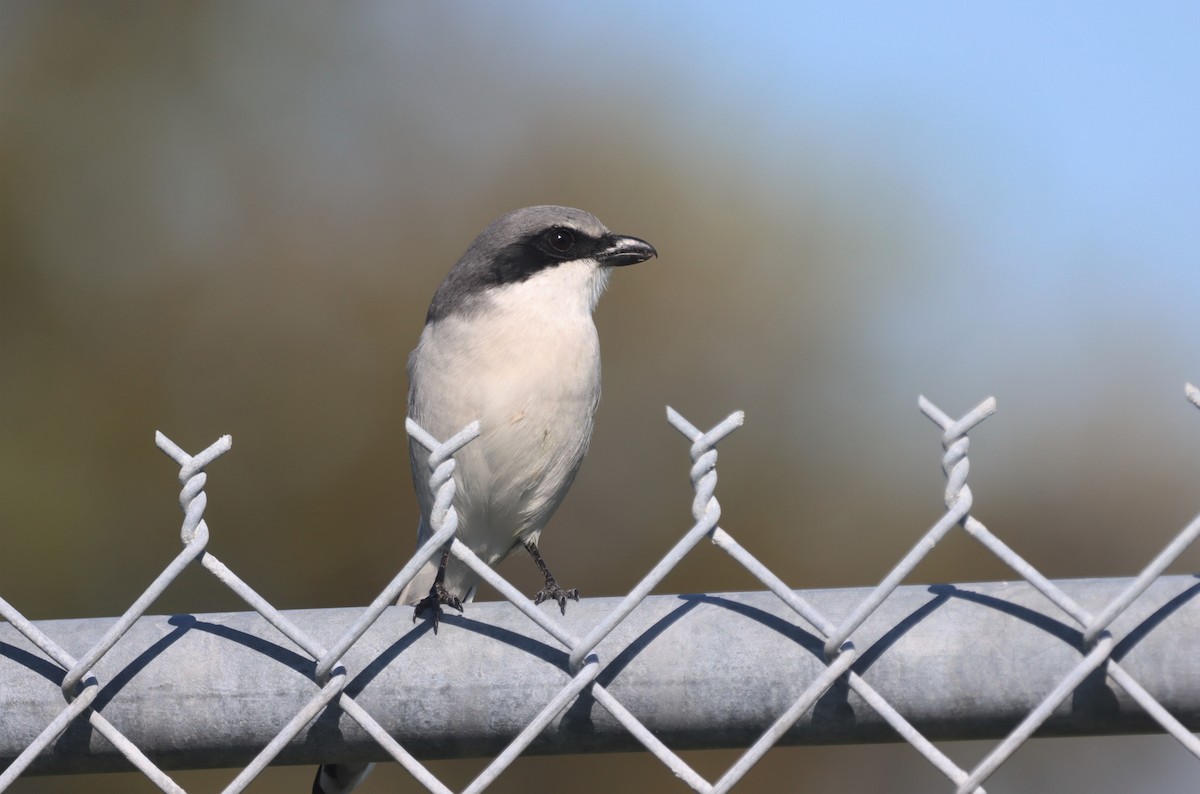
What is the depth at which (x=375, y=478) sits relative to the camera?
915cm

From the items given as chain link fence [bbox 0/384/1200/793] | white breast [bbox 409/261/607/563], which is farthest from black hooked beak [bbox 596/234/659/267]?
chain link fence [bbox 0/384/1200/793]

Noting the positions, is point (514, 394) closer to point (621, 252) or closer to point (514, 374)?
point (514, 374)

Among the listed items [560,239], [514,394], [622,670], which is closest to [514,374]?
[514,394]

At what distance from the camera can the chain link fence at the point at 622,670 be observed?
146 centimetres

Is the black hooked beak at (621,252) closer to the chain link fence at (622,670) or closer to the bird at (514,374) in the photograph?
the bird at (514,374)

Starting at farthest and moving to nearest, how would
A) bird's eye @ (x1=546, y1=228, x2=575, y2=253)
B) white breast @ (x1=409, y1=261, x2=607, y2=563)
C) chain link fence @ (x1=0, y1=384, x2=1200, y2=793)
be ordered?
1. bird's eye @ (x1=546, y1=228, x2=575, y2=253)
2. white breast @ (x1=409, y1=261, x2=607, y2=563)
3. chain link fence @ (x1=0, y1=384, x2=1200, y2=793)

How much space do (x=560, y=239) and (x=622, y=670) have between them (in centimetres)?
240

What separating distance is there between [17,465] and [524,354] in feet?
25.1

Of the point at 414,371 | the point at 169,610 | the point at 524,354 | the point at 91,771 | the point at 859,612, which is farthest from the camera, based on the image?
the point at 169,610

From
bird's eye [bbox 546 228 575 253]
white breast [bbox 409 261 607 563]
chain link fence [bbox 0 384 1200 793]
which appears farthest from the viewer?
bird's eye [bbox 546 228 575 253]

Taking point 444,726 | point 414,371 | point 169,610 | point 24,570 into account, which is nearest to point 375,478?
point 169,610

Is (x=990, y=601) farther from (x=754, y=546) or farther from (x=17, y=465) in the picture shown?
(x=17, y=465)

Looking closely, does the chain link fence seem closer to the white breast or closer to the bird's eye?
the white breast

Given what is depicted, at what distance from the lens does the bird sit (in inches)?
124
